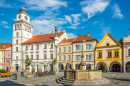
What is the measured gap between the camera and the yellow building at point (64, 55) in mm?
41094

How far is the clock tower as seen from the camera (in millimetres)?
48219

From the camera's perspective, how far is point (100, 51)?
36.5 m

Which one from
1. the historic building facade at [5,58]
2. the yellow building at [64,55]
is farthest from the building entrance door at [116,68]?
the historic building facade at [5,58]

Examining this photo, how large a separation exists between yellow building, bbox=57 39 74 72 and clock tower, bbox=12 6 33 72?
14.6 meters

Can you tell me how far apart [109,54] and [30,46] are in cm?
2646

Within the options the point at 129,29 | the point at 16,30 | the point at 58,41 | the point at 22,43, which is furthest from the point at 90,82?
the point at 16,30

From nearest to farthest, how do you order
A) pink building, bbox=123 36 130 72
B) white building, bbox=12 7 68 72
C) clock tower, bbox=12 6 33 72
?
pink building, bbox=123 36 130 72
white building, bbox=12 7 68 72
clock tower, bbox=12 6 33 72

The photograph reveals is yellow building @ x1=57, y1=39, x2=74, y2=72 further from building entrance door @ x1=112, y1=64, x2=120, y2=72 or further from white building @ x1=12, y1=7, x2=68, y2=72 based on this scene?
building entrance door @ x1=112, y1=64, x2=120, y2=72

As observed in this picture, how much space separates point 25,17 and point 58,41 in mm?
17058

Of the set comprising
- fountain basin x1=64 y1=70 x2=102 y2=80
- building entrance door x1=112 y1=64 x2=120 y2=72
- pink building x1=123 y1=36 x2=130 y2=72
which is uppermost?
pink building x1=123 y1=36 x2=130 y2=72

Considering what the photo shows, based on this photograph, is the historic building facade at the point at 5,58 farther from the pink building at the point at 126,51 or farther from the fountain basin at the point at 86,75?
the fountain basin at the point at 86,75

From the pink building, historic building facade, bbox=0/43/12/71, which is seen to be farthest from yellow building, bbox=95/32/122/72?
historic building facade, bbox=0/43/12/71

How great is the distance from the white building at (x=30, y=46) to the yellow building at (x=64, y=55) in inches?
75.1

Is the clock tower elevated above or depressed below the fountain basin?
above
